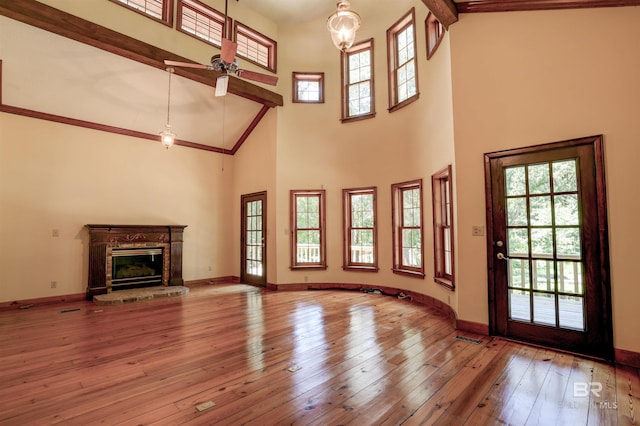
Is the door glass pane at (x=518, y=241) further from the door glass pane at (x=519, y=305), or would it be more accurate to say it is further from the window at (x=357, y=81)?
the window at (x=357, y=81)

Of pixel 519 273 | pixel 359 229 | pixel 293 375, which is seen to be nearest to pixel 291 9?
pixel 359 229

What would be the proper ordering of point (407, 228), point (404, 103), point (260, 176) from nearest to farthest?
point (404, 103) < point (407, 228) < point (260, 176)

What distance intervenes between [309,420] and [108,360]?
2.15 m

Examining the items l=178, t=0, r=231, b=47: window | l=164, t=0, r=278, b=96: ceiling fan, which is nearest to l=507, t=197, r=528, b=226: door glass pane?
l=164, t=0, r=278, b=96: ceiling fan

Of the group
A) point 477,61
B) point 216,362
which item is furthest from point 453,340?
point 477,61

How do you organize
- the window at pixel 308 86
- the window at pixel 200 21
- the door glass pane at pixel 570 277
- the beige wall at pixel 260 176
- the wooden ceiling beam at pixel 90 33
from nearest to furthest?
1. the door glass pane at pixel 570 277
2. the wooden ceiling beam at pixel 90 33
3. the window at pixel 200 21
4. the beige wall at pixel 260 176
5. the window at pixel 308 86

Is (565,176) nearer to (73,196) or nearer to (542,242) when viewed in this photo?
(542,242)

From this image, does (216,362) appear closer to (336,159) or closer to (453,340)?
A: (453,340)

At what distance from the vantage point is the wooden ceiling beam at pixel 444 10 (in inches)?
138

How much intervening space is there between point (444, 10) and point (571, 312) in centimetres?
350

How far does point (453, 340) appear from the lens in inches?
135

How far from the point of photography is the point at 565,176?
312 centimetres

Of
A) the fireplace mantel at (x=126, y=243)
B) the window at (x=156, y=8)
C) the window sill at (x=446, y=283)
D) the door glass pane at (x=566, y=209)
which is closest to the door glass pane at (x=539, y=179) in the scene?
the door glass pane at (x=566, y=209)

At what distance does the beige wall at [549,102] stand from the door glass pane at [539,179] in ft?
0.87
